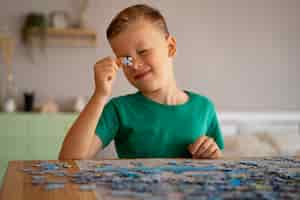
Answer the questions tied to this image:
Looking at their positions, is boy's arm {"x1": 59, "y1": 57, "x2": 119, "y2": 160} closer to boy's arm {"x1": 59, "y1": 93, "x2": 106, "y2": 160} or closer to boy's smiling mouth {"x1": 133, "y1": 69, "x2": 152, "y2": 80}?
boy's arm {"x1": 59, "y1": 93, "x2": 106, "y2": 160}

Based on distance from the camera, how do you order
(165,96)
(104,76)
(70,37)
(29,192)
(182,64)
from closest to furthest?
(29,192)
(104,76)
(165,96)
(70,37)
(182,64)

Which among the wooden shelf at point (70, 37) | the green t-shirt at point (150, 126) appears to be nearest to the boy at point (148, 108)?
the green t-shirt at point (150, 126)

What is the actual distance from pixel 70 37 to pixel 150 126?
9.34 ft

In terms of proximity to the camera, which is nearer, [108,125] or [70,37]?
[108,125]

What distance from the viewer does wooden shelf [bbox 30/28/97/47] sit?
3883 millimetres

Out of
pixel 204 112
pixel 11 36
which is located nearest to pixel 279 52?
pixel 11 36

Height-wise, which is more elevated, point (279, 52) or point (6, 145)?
point (279, 52)

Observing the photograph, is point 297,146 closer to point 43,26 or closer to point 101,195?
point 43,26

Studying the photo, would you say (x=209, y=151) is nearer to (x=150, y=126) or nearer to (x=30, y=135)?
(x=150, y=126)

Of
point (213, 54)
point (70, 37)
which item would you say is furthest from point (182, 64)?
point (70, 37)

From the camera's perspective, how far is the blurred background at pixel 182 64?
3.63 m

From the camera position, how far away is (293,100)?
444 cm

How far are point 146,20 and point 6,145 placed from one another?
2612 millimetres

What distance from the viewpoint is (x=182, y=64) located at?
419cm
